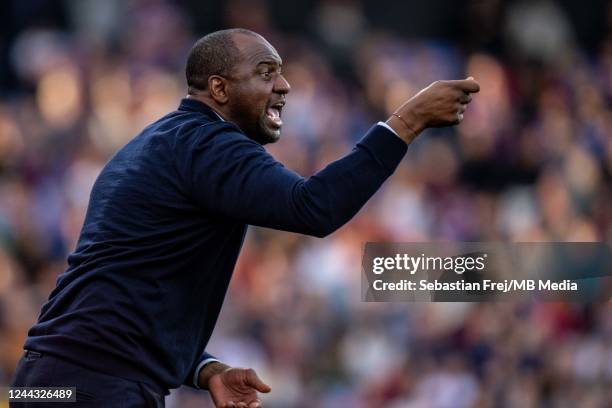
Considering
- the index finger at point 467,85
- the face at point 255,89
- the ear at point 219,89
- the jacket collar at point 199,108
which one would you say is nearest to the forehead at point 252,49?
the face at point 255,89

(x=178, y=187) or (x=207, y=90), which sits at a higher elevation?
(x=207, y=90)

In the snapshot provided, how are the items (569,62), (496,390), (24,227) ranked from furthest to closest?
(569,62) → (24,227) → (496,390)

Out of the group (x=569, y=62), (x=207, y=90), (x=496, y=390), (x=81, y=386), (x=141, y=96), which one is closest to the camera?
(x=81, y=386)

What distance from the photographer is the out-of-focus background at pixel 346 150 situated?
33.9 feet

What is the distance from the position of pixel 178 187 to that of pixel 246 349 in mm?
6211

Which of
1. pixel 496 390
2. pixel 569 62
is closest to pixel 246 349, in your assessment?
pixel 496 390

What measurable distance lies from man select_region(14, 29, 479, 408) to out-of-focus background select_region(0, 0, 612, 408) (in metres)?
5.45

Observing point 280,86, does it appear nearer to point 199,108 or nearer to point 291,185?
point 199,108

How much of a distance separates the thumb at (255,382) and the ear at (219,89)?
998 mm

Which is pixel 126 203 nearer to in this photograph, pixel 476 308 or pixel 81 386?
pixel 81 386

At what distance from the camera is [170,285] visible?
4461 mm

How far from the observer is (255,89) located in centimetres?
471

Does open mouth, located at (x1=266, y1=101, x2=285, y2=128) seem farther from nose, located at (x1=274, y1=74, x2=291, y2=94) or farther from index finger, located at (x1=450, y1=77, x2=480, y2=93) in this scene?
index finger, located at (x1=450, y1=77, x2=480, y2=93)

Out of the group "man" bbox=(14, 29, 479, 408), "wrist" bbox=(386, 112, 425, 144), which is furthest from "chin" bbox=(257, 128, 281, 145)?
"wrist" bbox=(386, 112, 425, 144)
